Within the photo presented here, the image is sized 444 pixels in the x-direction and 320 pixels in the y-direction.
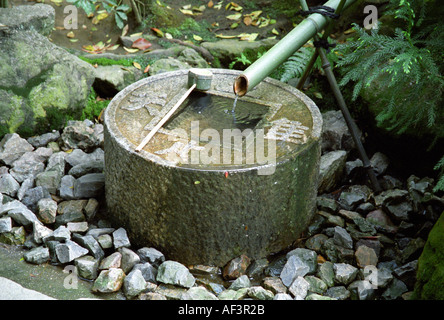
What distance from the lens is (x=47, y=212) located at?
3309 millimetres

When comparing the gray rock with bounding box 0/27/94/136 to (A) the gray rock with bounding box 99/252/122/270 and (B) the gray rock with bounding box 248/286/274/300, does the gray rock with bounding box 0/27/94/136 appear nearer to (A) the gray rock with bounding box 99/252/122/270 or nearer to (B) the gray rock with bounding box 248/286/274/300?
(A) the gray rock with bounding box 99/252/122/270

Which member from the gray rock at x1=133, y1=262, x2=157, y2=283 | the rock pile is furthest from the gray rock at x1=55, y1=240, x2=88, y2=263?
the gray rock at x1=133, y1=262, x2=157, y2=283

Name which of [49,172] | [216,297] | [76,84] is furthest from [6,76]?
[216,297]

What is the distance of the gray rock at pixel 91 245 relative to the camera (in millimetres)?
3020

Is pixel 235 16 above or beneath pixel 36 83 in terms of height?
above

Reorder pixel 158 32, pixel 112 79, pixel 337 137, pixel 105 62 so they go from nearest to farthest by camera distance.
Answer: pixel 337 137, pixel 112 79, pixel 105 62, pixel 158 32

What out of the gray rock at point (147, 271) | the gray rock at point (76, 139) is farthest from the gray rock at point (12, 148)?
the gray rock at point (147, 271)

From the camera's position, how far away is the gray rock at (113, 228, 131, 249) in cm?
306

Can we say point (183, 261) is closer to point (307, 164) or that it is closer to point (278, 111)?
point (307, 164)

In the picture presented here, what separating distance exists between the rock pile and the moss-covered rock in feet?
1.13

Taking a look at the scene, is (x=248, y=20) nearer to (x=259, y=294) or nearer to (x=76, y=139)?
(x=76, y=139)

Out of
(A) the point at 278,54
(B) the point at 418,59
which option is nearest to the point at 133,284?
(A) the point at 278,54

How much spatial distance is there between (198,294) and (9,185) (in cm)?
164

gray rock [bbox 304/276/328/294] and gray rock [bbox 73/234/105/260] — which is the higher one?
gray rock [bbox 73/234/105/260]
